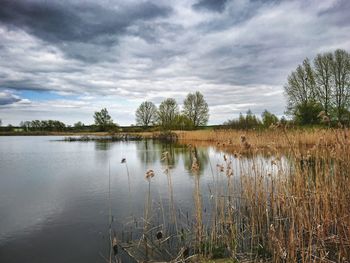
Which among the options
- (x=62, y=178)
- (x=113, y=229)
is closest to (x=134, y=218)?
(x=113, y=229)

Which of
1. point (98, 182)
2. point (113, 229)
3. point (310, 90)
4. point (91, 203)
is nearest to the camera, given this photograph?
point (113, 229)

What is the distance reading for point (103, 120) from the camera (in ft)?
202

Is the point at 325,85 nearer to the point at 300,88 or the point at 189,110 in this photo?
the point at 300,88

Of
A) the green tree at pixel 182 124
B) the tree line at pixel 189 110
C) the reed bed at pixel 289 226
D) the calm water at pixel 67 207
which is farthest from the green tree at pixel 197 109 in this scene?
the reed bed at pixel 289 226

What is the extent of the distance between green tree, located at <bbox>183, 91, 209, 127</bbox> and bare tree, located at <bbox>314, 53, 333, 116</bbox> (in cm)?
2149

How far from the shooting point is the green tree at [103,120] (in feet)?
200

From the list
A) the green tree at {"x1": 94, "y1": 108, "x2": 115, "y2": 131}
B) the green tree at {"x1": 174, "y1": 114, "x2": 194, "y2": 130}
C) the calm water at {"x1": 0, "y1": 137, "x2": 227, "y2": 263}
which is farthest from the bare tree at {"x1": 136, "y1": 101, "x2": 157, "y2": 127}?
the calm water at {"x1": 0, "y1": 137, "x2": 227, "y2": 263}

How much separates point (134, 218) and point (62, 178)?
247 inches

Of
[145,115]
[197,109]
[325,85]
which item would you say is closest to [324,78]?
[325,85]

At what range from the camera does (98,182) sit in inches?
407

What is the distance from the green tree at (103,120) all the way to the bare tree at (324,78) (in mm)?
43685

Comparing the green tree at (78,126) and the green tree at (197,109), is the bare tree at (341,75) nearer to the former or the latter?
the green tree at (197,109)

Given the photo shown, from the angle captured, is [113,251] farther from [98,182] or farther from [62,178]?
[62,178]

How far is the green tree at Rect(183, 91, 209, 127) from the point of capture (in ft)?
153
